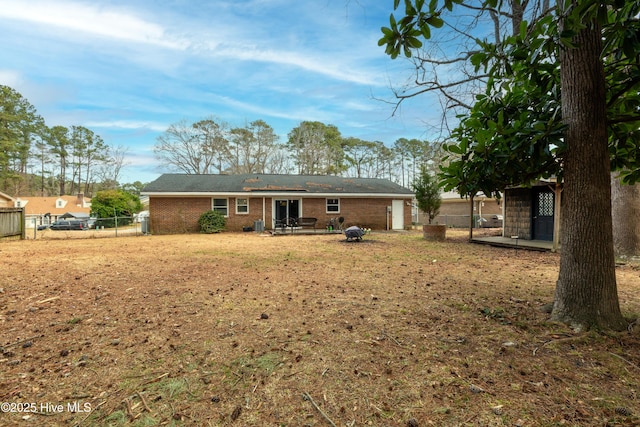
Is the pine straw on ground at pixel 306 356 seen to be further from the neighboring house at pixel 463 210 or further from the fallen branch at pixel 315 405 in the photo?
the neighboring house at pixel 463 210

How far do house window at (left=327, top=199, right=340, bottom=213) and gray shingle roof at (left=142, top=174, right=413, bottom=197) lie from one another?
65 centimetres

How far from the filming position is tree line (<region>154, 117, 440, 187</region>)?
33469mm

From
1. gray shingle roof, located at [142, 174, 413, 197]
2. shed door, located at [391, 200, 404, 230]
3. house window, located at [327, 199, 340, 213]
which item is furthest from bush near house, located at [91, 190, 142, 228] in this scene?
shed door, located at [391, 200, 404, 230]

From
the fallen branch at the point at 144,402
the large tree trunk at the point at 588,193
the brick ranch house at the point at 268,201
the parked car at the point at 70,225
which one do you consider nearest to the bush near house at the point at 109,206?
the parked car at the point at 70,225

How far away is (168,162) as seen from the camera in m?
33.3

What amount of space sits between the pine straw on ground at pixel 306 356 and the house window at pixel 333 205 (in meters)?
15.1

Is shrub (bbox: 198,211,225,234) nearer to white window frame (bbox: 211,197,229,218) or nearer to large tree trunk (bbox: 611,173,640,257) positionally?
white window frame (bbox: 211,197,229,218)

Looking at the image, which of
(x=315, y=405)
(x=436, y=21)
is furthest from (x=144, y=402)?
(x=436, y=21)

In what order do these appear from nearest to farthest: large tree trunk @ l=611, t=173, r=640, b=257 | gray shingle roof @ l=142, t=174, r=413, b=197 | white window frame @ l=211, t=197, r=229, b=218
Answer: large tree trunk @ l=611, t=173, r=640, b=257 → gray shingle roof @ l=142, t=174, r=413, b=197 → white window frame @ l=211, t=197, r=229, b=218

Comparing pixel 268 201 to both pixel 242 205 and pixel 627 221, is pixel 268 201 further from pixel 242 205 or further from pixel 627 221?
pixel 627 221

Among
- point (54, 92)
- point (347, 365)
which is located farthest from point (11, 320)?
point (54, 92)

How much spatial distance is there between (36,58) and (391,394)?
14.8 metres

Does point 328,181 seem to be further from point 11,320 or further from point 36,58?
point 11,320

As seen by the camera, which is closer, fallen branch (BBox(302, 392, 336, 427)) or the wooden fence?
fallen branch (BBox(302, 392, 336, 427))
